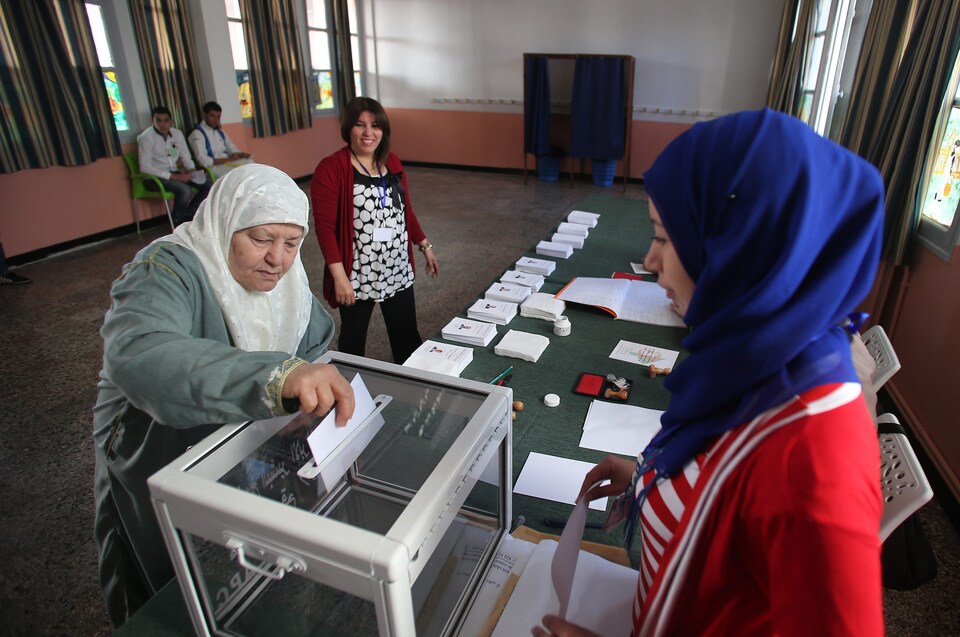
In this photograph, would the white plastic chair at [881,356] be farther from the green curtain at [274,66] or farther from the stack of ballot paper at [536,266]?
the green curtain at [274,66]

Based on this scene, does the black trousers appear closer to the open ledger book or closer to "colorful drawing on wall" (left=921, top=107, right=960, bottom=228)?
the open ledger book

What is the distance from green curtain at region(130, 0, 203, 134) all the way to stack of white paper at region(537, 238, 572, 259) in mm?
4516

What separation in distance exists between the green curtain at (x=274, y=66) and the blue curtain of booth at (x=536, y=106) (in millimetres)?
2922

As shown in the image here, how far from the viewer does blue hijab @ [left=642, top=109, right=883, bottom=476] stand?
0.52 meters

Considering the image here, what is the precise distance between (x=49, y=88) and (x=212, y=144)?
139 centimetres

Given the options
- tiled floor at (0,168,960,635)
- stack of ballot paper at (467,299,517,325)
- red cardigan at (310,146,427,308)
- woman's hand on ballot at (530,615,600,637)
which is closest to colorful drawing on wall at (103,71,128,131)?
tiled floor at (0,168,960,635)

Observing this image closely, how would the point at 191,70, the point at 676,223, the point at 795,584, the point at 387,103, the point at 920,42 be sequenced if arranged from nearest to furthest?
the point at 795,584, the point at 676,223, the point at 920,42, the point at 191,70, the point at 387,103

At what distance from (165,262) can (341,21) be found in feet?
26.0

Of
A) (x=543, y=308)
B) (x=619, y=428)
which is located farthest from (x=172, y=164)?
(x=619, y=428)

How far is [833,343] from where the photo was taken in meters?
0.56

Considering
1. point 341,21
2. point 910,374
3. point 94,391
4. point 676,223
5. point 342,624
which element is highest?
point 341,21

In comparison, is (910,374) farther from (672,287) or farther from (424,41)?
(424,41)

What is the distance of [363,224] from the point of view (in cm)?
219

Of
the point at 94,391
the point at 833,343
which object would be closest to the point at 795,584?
the point at 833,343
